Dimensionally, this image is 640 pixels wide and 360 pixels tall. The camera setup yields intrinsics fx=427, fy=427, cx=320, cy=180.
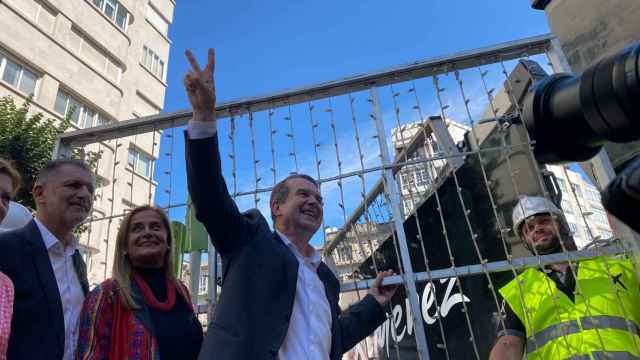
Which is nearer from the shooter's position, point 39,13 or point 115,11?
point 39,13

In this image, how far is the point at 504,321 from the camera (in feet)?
7.27

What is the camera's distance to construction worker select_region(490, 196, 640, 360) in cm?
185

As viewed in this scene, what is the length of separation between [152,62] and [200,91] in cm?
1892

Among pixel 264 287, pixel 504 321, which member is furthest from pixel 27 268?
pixel 504 321

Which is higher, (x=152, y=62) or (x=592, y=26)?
(x=152, y=62)

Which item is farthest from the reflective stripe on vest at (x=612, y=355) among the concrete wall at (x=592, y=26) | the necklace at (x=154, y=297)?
the concrete wall at (x=592, y=26)

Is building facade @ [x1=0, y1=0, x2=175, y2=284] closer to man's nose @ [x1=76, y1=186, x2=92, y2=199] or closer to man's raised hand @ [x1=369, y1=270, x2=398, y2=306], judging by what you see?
man's nose @ [x1=76, y1=186, x2=92, y2=199]

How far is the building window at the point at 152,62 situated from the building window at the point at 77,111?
392 centimetres

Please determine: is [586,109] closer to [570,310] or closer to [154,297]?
[570,310]

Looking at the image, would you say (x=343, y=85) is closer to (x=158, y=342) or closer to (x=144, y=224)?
(x=144, y=224)

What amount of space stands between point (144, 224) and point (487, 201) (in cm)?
225

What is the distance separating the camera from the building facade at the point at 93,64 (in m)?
12.2

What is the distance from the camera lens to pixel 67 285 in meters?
1.91

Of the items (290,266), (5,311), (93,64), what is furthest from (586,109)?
(93,64)
